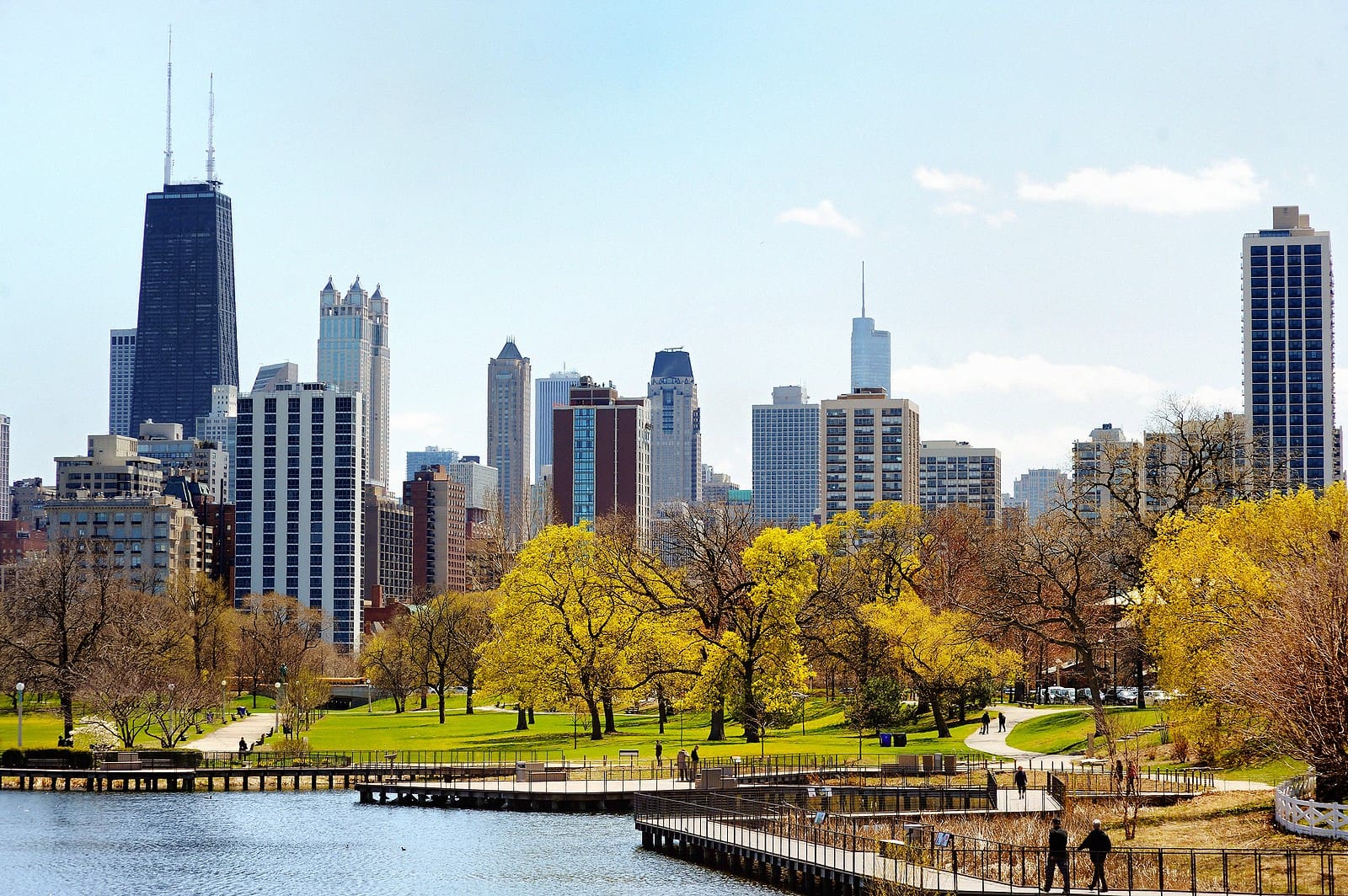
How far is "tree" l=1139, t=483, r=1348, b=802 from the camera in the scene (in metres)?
44.9

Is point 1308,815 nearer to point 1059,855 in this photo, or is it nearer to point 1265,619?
point 1265,619

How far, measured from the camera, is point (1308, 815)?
44.8m

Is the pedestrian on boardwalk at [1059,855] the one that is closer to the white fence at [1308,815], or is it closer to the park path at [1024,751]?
the white fence at [1308,815]

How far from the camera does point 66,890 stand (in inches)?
2098

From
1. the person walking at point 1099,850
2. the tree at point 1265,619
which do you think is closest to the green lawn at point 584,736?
the tree at point 1265,619

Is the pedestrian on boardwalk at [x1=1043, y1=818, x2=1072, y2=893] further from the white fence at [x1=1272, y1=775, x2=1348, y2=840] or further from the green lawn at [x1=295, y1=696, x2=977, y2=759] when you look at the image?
the green lawn at [x1=295, y1=696, x2=977, y2=759]

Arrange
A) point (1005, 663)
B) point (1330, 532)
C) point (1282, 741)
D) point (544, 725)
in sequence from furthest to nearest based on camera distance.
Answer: point (544, 725), point (1005, 663), point (1330, 532), point (1282, 741)

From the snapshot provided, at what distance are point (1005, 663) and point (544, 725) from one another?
34.4 meters

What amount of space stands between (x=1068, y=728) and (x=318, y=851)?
40514 mm

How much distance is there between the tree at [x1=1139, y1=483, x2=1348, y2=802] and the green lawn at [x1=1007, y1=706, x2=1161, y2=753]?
13.4 meters

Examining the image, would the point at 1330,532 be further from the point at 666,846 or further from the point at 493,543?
the point at 493,543

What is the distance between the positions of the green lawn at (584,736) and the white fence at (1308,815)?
33.1m

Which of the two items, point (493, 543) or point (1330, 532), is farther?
point (493, 543)

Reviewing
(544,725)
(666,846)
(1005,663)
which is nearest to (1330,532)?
(666,846)
